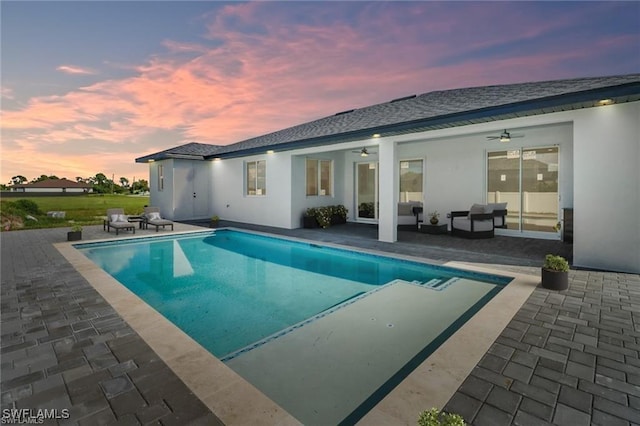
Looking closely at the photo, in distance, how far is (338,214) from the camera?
14.1 metres

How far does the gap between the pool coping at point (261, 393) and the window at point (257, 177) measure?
32.1 ft

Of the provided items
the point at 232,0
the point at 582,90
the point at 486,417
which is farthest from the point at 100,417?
the point at 232,0

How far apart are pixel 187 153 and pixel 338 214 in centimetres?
825

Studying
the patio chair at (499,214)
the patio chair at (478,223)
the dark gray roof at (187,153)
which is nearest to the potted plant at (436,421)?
the patio chair at (478,223)

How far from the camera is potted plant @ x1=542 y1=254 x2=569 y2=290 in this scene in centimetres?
503

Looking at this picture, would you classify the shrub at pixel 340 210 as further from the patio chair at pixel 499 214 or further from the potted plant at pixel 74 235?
the potted plant at pixel 74 235

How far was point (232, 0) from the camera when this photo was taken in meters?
9.69

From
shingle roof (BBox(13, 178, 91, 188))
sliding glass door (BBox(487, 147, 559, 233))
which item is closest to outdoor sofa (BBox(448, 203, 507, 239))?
sliding glass door (BBox(487, 147, 559, 233))

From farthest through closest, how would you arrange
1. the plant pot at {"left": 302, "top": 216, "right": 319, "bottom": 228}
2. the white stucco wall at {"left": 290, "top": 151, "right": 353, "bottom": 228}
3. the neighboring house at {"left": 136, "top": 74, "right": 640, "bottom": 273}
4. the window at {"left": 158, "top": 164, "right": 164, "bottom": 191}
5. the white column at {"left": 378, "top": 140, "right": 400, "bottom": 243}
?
the window at {"left": 158, "top": 164, "right": 164, "bottom": 191}
the plant pot at {"left": 302, "top": 216, "right": 319, "bottom": 228}
the white stucco wall at {"left": 290, "top": 151, "right": 353, "bottom": 228}
the white column at {"left": 378, "top": 140, "right": 400, "bottom": 243}
the neighboring house at {"left": 136, "top": 74, "right": 640, "bottom": 273}

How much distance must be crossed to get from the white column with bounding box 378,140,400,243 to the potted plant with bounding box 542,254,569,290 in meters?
4.71

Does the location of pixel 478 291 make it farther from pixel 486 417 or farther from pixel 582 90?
pixel 582 90

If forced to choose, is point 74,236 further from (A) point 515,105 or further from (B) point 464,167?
(B) point 464,167

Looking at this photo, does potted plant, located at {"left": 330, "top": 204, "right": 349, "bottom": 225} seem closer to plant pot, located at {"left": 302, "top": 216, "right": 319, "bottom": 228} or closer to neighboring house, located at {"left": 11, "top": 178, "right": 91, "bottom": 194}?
plant pot, located at {"left": 302, "top": 216, "right": 319, "bottom": 228}

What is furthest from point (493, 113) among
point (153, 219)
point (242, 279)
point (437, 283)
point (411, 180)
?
point (153, 219)
